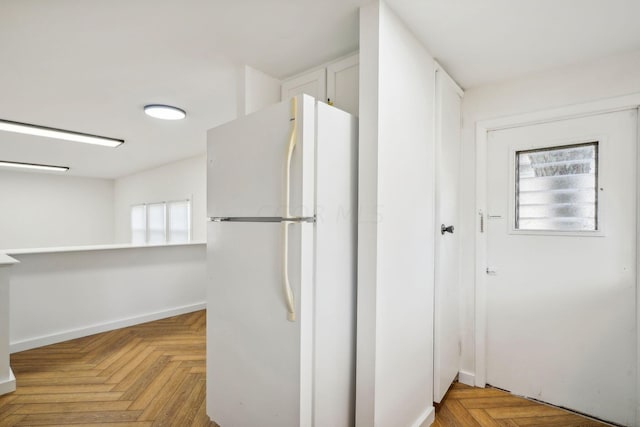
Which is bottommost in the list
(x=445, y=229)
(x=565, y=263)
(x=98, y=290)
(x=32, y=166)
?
(x=98, y=290)

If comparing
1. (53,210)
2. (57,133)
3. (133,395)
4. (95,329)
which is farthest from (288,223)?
(53,210)

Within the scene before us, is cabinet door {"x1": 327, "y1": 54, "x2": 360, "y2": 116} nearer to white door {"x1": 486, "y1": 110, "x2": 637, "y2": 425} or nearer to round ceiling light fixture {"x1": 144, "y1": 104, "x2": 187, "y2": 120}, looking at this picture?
white door {"x1": 486, "y1": 110, "x2": 637, "y2": 425}

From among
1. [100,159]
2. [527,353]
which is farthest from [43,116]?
[527,353]

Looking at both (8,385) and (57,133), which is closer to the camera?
(8,385)

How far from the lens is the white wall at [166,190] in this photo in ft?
17.7

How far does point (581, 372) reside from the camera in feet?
6.95

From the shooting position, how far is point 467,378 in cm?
252

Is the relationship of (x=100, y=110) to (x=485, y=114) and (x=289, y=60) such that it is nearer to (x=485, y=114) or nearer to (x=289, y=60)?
(x=289, y=60)

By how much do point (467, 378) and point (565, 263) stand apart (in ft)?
3.79

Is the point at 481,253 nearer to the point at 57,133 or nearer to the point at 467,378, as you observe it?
the point at 467,378

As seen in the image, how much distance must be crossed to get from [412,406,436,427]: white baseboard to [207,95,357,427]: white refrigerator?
52 cm

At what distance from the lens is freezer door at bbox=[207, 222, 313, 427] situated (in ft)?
4.58

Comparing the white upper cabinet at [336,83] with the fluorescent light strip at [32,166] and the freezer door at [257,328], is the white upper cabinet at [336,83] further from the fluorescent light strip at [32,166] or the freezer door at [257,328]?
the fluorescent light strip at [32,166]

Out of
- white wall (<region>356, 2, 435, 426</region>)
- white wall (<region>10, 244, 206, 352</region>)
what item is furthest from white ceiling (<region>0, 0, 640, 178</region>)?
white wall (<region>10, 244, 206, 352</region>)
